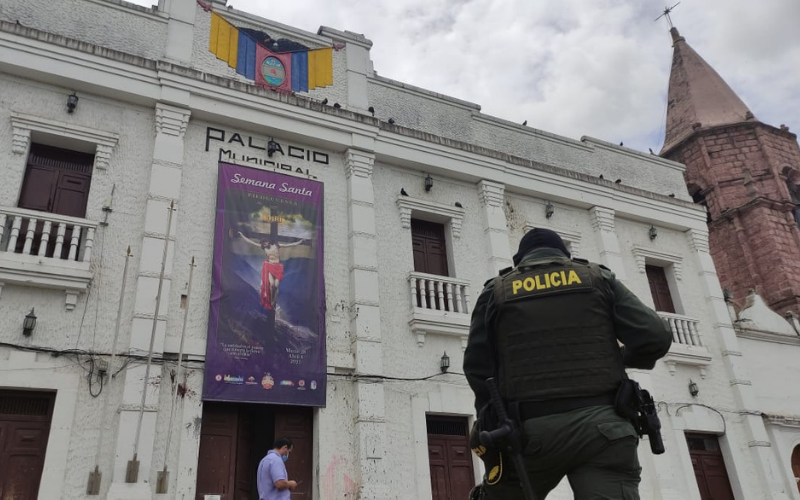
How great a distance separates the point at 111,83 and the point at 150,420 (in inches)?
208

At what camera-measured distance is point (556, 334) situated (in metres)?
3.77

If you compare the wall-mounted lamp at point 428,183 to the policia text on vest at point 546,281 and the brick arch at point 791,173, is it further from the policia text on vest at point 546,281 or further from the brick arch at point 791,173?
the brick arch at point 791,173

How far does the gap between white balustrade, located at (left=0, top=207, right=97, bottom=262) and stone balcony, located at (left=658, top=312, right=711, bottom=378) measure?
1068 centimetres

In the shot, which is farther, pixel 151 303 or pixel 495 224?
pixel 495 224

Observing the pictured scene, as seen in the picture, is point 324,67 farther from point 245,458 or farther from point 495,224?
point 245,458

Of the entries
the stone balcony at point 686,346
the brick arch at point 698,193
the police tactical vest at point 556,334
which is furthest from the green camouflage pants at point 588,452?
the brick arch at point 698,193

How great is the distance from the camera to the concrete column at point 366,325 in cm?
939

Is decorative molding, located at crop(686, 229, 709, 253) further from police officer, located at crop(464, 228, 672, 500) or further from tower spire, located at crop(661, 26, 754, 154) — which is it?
police officer, located at crop(464, 228, 672, 500)

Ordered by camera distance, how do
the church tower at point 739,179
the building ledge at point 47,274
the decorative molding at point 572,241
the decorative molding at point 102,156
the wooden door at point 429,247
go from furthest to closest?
the church tower at point 739,179, the decorative molding at point 572,241, the wooden door at point 429,247, the decorative molding at point 102,156, the building ledge at point 47,274

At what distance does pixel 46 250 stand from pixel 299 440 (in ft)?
14.5

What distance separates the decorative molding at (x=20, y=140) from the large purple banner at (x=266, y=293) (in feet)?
9.01

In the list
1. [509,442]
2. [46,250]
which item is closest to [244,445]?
[46,250]

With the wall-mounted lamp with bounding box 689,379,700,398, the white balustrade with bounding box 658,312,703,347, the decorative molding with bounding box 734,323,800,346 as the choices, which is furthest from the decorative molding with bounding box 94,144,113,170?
the decorative molding with bounding box 734,323,800,346

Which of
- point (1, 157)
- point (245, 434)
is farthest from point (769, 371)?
point (1, 157)
